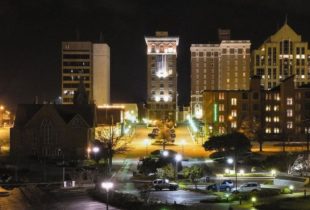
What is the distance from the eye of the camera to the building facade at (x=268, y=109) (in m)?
109

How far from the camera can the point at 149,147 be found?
3585 inches

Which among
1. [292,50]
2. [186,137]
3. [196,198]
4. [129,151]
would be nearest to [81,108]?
[129,151]

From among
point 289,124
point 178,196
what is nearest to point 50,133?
point 178,196

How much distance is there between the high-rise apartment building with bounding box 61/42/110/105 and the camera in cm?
17062

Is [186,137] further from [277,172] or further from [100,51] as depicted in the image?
[100,51]

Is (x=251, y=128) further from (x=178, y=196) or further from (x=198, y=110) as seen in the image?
(x=198, y=110)

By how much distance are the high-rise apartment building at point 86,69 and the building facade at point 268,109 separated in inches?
2572

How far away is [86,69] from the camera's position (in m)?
172

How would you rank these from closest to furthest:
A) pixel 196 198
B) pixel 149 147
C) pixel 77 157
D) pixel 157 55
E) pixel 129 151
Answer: pixel 196 198
pixel 77 157
pixel 129 151
pixel 149 147
pixel 157 55

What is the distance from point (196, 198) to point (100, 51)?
137m

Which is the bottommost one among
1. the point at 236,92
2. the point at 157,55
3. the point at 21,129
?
the point at 21,129

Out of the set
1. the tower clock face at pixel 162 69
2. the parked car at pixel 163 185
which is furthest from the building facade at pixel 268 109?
the tower clock face at pixel 162 69

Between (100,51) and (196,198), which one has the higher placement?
(100,51)

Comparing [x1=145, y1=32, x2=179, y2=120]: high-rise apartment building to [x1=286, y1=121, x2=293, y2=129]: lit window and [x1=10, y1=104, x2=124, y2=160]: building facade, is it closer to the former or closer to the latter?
[x1=286, y1=121, x2=293, y2=129]: lit window
